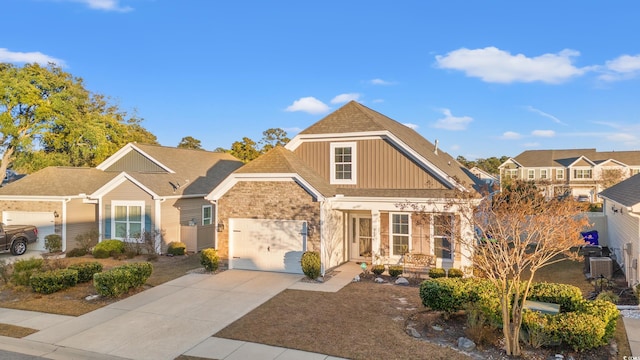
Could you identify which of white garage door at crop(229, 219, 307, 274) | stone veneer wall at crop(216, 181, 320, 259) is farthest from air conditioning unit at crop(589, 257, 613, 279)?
white garage door at crop(229, 219, 307, 274)

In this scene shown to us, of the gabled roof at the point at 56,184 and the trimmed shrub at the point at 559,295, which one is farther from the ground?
the gabled roof at the point at 56,184

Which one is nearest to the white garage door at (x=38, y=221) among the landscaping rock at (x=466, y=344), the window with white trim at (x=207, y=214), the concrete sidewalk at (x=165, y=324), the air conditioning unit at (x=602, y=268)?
the window with white trim at (x=207, y=214)

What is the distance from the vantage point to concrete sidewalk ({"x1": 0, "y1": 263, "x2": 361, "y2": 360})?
8.89 m

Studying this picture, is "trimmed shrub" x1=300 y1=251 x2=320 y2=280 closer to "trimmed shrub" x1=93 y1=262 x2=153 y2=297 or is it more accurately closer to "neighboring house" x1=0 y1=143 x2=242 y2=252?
"trimmed shrub" x1=93 y1=262 x2=153 y2=297

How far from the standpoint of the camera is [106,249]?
19.7m

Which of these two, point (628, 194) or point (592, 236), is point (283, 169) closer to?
point (628, 194)

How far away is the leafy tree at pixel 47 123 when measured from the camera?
31.6 metres

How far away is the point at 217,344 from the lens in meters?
9.30

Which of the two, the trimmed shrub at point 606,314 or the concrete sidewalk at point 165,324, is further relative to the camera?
the concrete sidewalk at point 165,324

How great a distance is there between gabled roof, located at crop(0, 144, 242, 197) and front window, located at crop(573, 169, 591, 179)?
53.1 metres

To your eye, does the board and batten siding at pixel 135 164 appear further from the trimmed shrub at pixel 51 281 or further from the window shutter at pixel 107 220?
the trimmed shrub at pixel 51 281

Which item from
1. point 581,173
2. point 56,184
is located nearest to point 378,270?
point 56,184

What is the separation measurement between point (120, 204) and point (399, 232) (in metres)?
14.4

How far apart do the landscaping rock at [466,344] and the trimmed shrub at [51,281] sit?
1277 centimetres
